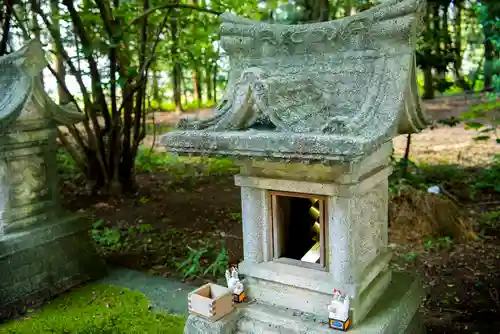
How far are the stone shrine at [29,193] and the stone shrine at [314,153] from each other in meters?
2.54

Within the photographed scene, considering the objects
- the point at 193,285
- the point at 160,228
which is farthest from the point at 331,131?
the point at 160,228

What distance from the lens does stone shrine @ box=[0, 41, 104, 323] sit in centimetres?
571

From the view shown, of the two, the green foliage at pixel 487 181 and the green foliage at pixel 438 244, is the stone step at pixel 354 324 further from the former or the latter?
the green foliage at pixel 487 181

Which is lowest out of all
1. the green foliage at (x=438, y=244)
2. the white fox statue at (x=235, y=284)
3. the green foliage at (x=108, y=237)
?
the green foliage at (x=438, y=244)

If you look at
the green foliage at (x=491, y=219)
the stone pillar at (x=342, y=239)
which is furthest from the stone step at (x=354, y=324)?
the green foliage at (x=491, y=219)

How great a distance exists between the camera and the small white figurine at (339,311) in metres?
3.85

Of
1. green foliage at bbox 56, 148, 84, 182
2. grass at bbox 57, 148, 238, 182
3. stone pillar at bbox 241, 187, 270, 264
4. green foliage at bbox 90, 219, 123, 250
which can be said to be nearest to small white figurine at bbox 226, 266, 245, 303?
stone pillar at bbox 241, 187, 270, 264

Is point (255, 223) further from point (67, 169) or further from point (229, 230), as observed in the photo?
point (67, 169)

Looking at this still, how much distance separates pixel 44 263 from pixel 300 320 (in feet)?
11.9

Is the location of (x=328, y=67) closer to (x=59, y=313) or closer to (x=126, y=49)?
(x=59, y=313)

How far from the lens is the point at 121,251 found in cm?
783

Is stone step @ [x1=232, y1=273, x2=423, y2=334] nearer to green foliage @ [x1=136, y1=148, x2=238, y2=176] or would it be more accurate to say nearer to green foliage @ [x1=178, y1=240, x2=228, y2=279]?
green foliage @ [x1=178, y1=240, x2=228, y2=279]

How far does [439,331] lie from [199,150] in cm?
336

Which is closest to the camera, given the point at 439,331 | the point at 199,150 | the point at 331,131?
the point at 331,131
